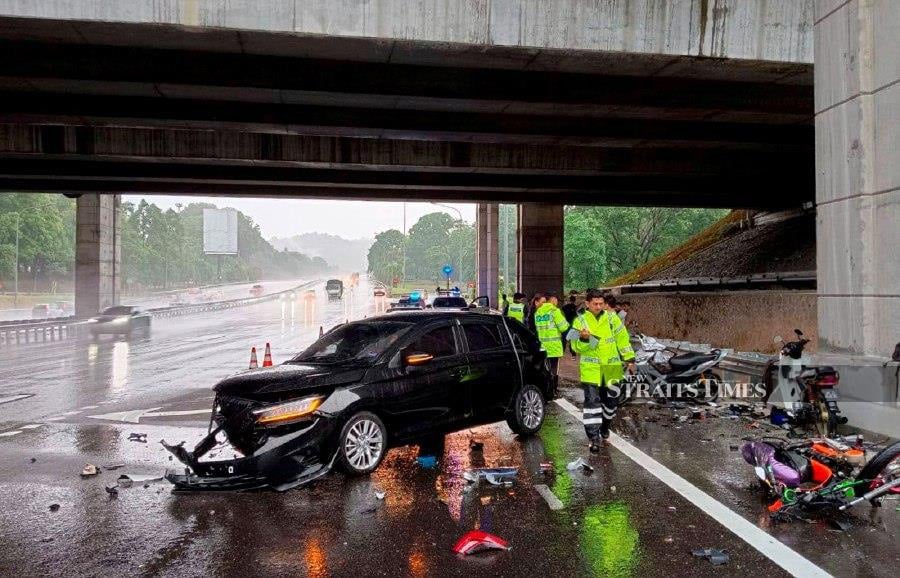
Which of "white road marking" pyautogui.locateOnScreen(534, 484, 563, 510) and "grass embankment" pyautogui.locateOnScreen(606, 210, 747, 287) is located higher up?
"grass embankment" pyautogui.locateOnScreen(606, 210, 747, 287)

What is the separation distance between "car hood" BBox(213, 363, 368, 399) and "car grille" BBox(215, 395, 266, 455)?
95 mm

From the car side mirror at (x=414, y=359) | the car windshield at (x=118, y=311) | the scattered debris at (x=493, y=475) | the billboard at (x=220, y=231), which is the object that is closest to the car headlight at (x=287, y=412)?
the car side mirror at (x=414, y=359)

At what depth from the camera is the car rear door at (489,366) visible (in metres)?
8.39

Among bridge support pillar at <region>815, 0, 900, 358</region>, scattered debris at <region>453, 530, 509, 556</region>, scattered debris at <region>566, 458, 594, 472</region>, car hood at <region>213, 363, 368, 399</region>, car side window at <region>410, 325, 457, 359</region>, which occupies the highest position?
bridge support pillar at <region>815, 0, 900, 358</region>

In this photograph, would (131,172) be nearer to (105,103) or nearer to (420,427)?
(105,103)

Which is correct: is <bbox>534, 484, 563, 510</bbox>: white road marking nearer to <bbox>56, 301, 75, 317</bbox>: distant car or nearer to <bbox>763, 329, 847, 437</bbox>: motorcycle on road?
<bbox>763, 329, 847, 437</bbox>: motorcycle on road

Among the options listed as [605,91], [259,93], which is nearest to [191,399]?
[259,93]

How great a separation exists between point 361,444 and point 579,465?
7.95ft

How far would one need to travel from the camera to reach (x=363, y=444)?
7.06 meters

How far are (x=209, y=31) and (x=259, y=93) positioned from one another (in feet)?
11.5

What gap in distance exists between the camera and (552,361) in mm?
13070

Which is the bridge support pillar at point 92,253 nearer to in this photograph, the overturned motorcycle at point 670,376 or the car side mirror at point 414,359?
the overturned motorcycle at point 670,376

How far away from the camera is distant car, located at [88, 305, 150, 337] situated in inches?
1147

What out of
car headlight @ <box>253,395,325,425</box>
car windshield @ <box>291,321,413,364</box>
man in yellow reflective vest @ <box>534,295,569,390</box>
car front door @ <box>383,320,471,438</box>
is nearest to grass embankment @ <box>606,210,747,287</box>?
man in yellow reflective vest @ <box>534,295,569,390</box>
